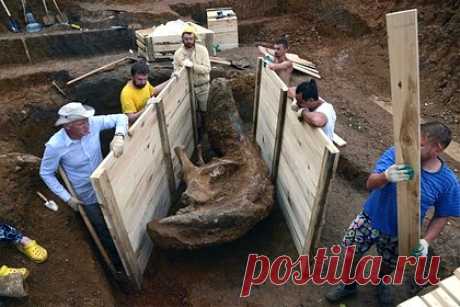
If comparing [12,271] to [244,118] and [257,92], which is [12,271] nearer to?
[257,92]

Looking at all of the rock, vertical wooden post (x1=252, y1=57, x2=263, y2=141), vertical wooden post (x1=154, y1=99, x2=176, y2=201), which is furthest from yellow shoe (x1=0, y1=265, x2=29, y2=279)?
vertical wooden post (x1=252, y1=57, x2=263, y2=141)

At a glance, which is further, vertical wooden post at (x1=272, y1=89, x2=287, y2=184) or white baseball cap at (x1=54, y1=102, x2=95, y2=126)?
vertical wooden post at (x1=272, y1=89, x2=287, y2=184)

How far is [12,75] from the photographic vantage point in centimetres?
751

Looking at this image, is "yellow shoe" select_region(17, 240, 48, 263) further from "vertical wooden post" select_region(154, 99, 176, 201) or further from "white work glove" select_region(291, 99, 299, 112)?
"white work glove" select_region(291, 99, 299, 112)

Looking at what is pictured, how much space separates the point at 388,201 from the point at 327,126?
93cm

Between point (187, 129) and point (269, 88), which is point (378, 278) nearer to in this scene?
point (269, 88)

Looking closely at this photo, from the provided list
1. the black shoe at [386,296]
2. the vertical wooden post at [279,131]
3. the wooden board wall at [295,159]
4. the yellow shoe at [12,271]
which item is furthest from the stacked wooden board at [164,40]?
the black shoe at [386,296]

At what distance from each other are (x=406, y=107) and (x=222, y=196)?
245 cm

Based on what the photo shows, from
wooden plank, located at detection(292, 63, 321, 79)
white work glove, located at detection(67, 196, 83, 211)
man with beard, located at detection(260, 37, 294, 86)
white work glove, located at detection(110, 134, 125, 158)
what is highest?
man with beard, located at detection(260, 37, 294, 86)

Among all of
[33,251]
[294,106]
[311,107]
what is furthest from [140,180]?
[311,107]

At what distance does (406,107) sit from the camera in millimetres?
2029

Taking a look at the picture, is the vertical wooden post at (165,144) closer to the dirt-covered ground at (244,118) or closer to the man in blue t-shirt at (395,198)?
the dirt-covered ground at (244,118)

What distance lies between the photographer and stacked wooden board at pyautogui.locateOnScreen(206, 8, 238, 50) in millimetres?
8725

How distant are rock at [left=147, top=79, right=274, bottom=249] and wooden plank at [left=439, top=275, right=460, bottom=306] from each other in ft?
6.64
